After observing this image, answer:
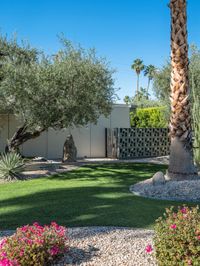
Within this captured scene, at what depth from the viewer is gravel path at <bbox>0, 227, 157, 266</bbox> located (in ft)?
14.9

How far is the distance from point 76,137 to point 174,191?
537 inches

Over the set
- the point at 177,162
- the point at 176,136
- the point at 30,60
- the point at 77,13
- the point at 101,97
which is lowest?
the point at 177,162

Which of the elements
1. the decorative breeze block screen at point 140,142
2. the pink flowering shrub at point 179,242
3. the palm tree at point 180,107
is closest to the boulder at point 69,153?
the decorative breeze block screen at point 140,142

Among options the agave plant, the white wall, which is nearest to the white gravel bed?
the agave plant

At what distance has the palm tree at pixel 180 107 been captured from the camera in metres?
10.5

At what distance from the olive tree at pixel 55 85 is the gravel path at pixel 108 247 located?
919cm

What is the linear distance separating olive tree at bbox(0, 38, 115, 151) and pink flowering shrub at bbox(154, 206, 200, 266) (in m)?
10.9

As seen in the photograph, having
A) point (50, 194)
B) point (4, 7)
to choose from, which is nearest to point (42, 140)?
point (4, 7)

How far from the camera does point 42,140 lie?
21297 mm

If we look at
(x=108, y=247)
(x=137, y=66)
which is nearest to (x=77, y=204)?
(x=108, y=247)

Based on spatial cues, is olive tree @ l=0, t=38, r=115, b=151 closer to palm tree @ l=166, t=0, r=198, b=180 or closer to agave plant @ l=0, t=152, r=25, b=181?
agave plant @ l=0, t=152, r=25, b=181

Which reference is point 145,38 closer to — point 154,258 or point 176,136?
point 176,136

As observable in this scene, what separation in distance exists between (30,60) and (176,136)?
26.8 ft

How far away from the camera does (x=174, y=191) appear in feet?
30.0
